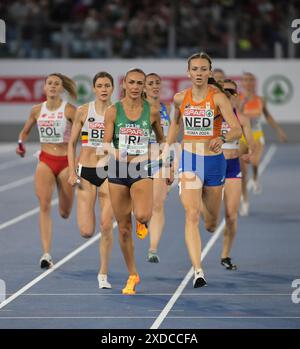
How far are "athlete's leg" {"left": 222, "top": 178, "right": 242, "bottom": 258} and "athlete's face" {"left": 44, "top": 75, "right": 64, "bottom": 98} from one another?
2.17 metres

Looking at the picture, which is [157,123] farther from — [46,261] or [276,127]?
[276,127]

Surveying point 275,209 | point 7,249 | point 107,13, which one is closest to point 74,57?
point 107,13

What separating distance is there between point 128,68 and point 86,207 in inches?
840

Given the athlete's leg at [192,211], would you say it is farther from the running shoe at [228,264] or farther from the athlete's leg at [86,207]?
the running shoe at [228,264]

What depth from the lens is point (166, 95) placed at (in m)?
33.6

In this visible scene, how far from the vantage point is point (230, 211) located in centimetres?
1351

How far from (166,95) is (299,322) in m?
23.7

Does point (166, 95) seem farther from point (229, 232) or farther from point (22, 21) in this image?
point (229, 232)

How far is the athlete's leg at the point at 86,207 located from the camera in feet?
40.9

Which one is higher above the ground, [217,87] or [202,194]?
[217,87]

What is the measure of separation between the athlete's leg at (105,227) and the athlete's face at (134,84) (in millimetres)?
1116

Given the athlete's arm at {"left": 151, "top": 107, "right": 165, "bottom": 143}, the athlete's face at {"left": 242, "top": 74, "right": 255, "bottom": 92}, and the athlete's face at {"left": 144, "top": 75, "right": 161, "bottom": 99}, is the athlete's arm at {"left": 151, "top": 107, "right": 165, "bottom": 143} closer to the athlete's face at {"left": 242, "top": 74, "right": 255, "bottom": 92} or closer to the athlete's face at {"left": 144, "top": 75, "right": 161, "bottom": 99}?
the athlete's face at {"left": 144, "top": 75, "right": 161, "bottom": 99}

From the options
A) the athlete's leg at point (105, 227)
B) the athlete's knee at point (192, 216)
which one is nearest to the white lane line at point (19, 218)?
the athlete's leg at point (105, 227)

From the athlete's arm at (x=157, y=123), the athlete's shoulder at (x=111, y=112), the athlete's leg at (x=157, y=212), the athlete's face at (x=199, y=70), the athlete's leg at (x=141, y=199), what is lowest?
the athlete's leg at (x=157, y=212)
